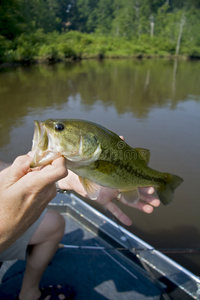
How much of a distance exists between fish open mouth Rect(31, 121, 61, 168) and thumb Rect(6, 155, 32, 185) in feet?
0.13

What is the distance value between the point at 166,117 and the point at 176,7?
78929 millimetres

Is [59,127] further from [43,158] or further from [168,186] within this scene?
[168,186]

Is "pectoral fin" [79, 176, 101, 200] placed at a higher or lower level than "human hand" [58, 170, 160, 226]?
higher

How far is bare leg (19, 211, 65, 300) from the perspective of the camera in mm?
1988

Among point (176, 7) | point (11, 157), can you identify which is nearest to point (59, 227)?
point (11, 157)

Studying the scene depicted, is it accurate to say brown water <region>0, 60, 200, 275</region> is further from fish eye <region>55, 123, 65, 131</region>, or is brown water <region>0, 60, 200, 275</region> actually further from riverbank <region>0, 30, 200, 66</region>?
riverbank <region>0, 30, 200, 66</region>

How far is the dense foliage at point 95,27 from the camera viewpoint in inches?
1081

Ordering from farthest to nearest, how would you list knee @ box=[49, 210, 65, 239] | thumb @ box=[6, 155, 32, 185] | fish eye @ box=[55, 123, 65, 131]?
knee @ box=[49, 210, 65, 239], fish eye @ box=[55, 123, 65, 131], thumb @ box=[6, 155, 32, 185]

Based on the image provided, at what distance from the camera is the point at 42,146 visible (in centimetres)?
128

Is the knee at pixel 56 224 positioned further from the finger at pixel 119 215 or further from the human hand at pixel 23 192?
the human hand at pixel 23 192

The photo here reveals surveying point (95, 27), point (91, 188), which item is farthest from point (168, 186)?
point (95, 27)

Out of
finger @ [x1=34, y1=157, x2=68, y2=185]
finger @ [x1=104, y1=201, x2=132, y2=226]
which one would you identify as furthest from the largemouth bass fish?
finger @ [x1=104, y1=201, x2=132, y2=226]

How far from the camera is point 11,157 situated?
585 cm

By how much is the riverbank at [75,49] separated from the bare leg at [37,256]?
24382 millimetres
